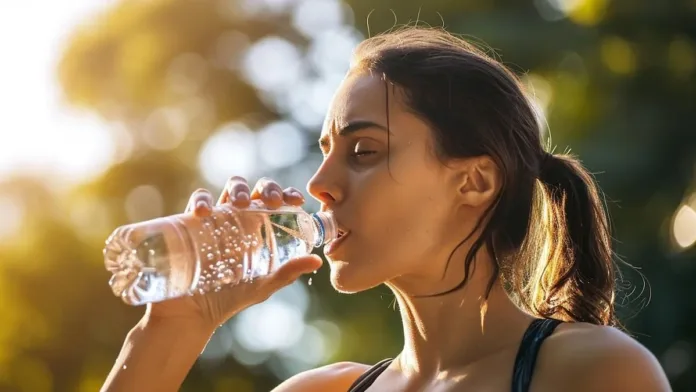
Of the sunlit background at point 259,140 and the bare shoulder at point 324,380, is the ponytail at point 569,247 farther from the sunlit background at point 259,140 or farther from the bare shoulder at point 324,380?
the sunlit background at point 259,140

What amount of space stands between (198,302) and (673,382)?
640 centimetres

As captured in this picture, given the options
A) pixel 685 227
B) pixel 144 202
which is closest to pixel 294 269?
pixel 685 227

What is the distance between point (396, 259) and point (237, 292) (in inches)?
13.8

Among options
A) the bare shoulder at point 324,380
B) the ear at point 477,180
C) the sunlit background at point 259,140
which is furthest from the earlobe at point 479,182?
the sunlit background at point 259,140

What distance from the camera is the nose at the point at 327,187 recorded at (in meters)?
2.29

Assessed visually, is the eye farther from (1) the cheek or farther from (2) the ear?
(2) the ear

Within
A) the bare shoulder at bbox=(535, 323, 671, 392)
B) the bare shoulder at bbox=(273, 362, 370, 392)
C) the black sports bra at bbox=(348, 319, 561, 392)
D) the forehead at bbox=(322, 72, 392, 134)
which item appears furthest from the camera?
the bare shoulder at bbox=(273, 362, 370, 392)

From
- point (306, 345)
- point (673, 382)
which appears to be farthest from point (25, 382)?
point (673, 382)

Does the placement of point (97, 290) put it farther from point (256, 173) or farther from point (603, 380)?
point (603, 380)

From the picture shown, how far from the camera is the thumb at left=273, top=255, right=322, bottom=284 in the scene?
7.40ft

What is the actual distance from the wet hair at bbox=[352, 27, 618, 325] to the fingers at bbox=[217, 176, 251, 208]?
0.38 metres

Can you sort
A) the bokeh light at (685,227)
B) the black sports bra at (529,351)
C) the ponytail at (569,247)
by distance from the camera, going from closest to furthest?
the black sports bra at (529,351) < the ponytail at (569,247) < the bokeh light at (685,227)

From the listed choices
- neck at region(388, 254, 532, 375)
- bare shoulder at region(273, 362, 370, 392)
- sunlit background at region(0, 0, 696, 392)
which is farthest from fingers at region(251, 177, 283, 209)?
sunlit background at region(0, 0, 696, 392)

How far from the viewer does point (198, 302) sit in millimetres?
2379
